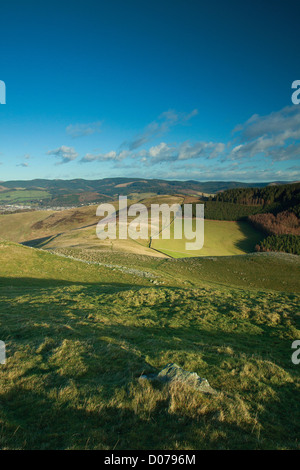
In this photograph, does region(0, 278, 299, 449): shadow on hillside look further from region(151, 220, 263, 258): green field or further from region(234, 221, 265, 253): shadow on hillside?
region(234, 221, 265, 253): shadow on hillside

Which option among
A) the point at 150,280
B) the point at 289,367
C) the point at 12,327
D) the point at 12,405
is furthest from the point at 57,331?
the point at 150,280

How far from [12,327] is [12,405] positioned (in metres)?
6.28

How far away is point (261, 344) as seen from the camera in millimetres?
11969

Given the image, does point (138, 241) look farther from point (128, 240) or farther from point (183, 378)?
point (183, 378)

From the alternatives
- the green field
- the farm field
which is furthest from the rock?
the green field

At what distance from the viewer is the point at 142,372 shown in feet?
24.5

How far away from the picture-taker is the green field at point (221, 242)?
221 ft

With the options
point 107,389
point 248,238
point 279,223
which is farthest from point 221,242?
point 107,389

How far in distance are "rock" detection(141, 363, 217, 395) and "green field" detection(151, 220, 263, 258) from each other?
2156 inches

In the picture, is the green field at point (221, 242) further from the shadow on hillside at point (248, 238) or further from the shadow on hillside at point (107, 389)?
the shadow on hillside at point (107, 389)

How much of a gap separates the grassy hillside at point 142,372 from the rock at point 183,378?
278 millimetres

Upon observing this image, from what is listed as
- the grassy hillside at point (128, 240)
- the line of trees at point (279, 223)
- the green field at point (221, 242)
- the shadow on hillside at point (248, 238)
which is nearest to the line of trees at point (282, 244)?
the shadow on hillside at point (248, 238)

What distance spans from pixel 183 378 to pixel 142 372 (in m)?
1.37

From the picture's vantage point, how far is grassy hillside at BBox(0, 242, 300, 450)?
5.17m
